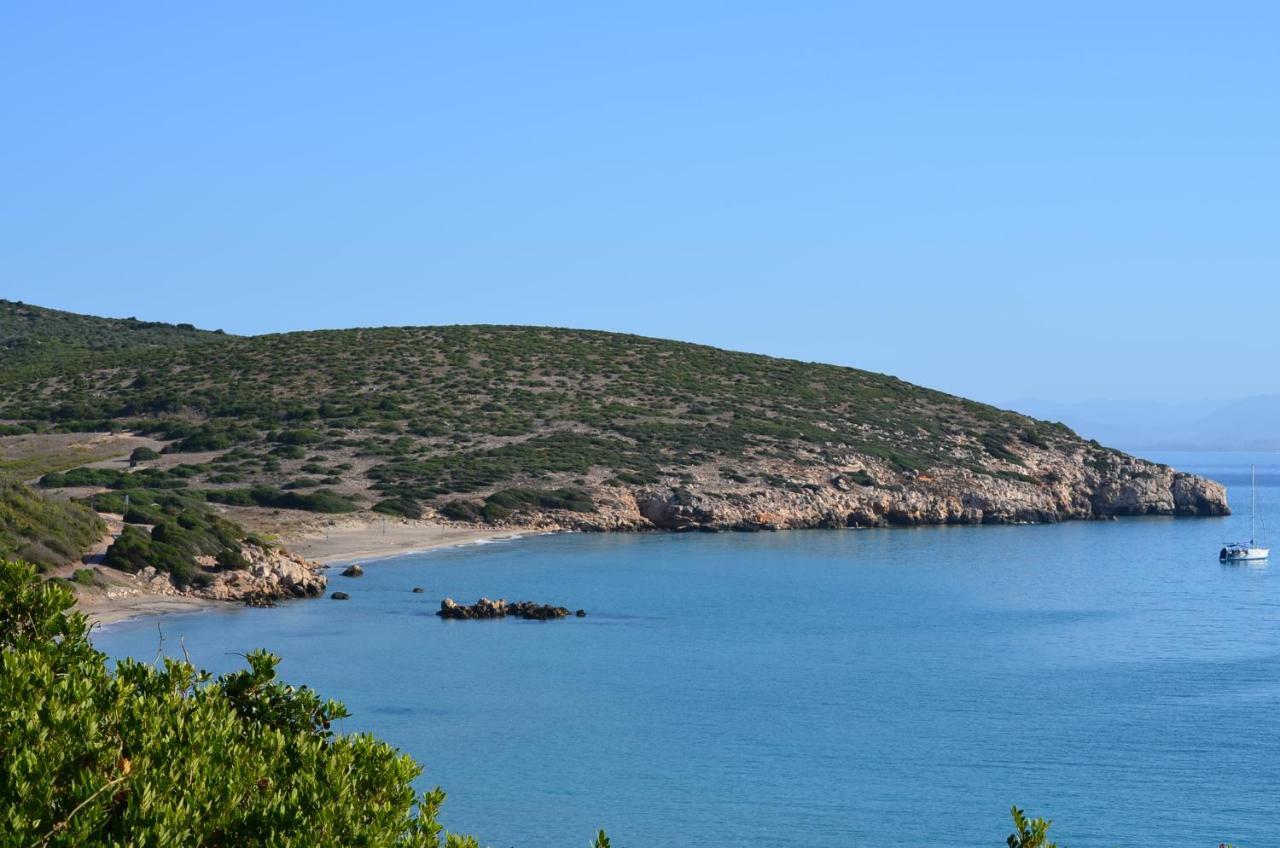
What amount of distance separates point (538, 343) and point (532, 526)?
112 ft

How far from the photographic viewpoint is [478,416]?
86.1 meters

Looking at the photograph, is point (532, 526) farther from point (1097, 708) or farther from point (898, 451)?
point (1097, 708)

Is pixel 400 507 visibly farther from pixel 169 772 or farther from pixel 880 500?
pixel 169 772

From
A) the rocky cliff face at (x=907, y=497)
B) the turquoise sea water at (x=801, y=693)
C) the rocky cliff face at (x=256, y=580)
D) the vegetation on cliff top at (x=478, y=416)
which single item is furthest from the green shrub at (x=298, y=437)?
the rocky cliff face at (x=256, y=580)

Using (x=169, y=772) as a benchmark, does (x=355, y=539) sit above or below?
below

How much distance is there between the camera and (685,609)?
163 ft

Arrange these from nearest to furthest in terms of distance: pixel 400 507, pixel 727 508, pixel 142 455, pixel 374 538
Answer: pixel 374 538 → pixel 400 507 → pixel 142 455 → pixel 727 508

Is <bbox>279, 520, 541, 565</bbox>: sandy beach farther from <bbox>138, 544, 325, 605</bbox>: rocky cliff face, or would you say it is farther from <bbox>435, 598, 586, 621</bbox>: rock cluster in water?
<bbox>435, 598, 586, 621</bbox>: rock cluster in water

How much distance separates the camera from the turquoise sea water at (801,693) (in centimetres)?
2452

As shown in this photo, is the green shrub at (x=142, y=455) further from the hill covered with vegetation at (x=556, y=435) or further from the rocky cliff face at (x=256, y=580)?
the rocky cliff face at (x=256, y=580)

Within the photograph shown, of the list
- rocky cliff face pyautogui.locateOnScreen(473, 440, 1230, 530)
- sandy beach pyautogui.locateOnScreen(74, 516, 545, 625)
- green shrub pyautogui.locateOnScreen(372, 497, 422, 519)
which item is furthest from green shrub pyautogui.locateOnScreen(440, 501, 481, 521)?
rocky cliff face pyautogui.locateOnScreen(473, 440, 1230, 530)

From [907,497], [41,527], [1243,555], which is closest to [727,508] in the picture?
[907,497]

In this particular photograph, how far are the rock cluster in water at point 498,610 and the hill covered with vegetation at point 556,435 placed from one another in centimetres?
1809

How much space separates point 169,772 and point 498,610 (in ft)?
122
